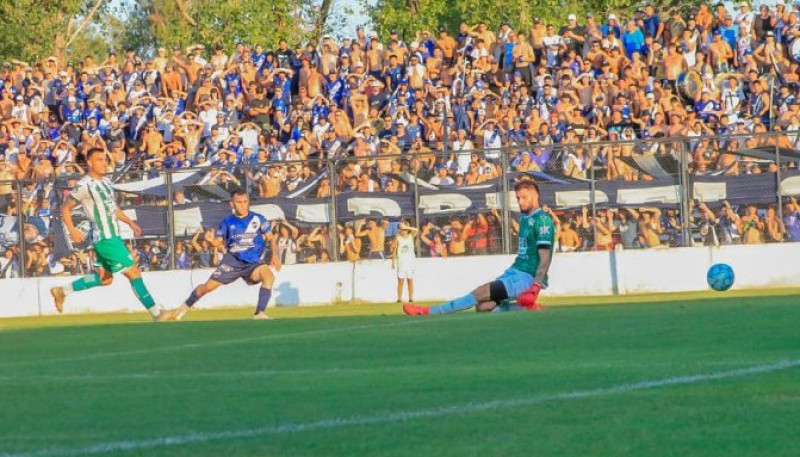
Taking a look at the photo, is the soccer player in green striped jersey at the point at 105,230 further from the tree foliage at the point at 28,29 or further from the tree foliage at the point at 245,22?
the tree foliage at the point at 245,22

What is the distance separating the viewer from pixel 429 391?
29.6 feet

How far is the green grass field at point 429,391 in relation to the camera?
6.93 metres

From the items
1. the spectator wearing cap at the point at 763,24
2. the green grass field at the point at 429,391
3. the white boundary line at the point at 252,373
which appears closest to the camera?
the green grass field at the point at 429,391

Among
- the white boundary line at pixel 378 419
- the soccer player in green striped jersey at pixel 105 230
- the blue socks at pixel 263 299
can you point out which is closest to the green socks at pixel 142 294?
the soccer player in green striped jersey at pixel 105 230

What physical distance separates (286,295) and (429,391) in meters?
19.7

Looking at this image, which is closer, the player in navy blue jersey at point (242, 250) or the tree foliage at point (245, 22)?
the player in navy blue jersey at point (242, 250)

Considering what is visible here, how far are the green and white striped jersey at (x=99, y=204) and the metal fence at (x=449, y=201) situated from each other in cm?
795

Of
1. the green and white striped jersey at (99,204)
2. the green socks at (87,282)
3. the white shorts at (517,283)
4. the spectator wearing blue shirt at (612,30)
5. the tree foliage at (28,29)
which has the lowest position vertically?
the white shorts at (517,283)

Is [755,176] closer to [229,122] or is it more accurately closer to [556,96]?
[556,96]

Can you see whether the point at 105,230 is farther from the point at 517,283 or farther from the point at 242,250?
the point at 517,283

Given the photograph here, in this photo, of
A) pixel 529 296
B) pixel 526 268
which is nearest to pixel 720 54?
pixel 526 268

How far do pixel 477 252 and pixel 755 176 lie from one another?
5.10 m

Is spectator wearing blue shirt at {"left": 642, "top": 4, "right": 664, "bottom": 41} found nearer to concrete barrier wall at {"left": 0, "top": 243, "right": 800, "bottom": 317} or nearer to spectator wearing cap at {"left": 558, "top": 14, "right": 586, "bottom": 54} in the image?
spectator wearing cap at {"left": 558, "top": 14, "right": 586, "bottom": 54}

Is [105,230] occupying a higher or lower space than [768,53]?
lower
